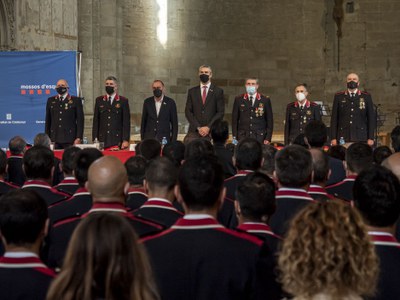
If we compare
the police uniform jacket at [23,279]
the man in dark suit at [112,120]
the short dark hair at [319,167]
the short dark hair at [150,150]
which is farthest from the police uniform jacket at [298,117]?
the police uniform jacket at [23,279]

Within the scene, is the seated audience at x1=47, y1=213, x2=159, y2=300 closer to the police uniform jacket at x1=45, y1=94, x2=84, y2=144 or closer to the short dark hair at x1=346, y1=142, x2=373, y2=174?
the short dark hair at x1=346, y1=142, x2=373, y2=174

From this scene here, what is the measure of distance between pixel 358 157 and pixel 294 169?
119cm

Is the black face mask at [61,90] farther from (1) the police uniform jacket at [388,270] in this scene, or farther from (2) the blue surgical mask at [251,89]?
(1) the police uniform jacket at [388,270]

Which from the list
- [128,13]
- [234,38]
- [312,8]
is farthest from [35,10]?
[312,8]

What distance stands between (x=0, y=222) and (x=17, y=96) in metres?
8.04

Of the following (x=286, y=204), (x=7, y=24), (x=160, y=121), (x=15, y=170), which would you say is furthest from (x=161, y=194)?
(x=7, y=24)

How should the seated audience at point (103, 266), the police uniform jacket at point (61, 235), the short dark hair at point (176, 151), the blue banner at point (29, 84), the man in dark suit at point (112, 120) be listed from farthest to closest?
the blue banner at point (29, 84)
the man in dark suit at point (112, 120)
the short dark hair at point (176, 151)
the police uniform jacket at point (61, 235)
the seated audience at point (103, 266)

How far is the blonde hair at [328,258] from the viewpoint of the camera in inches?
88.4

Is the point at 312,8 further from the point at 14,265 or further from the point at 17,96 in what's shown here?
the point at 14,265

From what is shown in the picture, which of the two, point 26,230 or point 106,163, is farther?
point 106,163

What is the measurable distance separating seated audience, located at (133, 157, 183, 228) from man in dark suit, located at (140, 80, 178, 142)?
641cm

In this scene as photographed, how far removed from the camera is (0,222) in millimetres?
3010

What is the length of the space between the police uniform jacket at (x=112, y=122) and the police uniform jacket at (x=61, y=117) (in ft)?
0.99

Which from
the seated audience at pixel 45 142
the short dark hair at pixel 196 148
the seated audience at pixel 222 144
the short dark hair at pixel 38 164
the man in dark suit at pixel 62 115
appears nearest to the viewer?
the short dark hair at pixel 38 164
